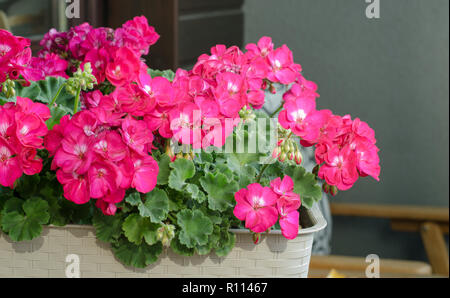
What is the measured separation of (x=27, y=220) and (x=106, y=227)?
0.08 meters

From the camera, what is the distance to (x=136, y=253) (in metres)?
0.52

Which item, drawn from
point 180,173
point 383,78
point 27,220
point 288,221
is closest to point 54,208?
point 27,220

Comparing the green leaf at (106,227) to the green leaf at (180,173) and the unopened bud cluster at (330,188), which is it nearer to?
the green leaf at (180,173)

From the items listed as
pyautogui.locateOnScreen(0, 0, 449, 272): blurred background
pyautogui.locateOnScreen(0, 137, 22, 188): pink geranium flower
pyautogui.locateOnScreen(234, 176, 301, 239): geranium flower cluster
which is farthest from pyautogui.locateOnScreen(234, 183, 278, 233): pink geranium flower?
pyautogui.locateOnScreen(0, 0, 449, 272): blurred background

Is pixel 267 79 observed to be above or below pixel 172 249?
above

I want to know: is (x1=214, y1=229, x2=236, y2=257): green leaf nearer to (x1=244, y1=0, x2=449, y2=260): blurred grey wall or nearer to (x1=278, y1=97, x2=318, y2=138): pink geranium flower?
(x1=278, y1=97, x2=318, y2=138): pink geranium flower

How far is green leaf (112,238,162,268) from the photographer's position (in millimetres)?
520

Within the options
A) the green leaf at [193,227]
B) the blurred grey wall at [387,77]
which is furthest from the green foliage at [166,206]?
the blurred grey wall at [387,77]

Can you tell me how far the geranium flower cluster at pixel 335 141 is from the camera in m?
0.53

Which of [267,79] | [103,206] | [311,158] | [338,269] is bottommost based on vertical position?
[338,269]
